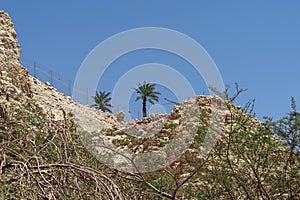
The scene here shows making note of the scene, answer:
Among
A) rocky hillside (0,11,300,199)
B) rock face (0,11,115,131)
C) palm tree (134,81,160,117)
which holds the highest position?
palm tree (134,81,160,117)

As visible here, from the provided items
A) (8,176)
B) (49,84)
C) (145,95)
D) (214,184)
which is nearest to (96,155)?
(214,184)

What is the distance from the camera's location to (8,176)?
386 centimetres

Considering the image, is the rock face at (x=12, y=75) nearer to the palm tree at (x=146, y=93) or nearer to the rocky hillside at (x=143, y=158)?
the rocky hillside at (x=143, y=158)

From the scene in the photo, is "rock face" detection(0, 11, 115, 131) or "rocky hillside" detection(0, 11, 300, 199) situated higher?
"rock face" detection(0, 11, 115, 131)

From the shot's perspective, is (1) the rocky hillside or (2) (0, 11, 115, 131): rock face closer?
(1) the rocky hillside

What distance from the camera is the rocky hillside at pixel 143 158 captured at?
11.8 ft

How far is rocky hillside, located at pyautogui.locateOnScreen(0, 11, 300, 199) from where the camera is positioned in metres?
3.60

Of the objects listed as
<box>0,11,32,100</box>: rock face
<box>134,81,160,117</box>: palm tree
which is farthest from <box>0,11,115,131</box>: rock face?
<box>134,81,160,117</box>: palm tree

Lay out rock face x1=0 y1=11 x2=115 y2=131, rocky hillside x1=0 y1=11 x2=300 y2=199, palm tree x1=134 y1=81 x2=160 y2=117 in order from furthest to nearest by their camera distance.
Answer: palm tree x1=134 y1=81 x2=160 y2=117
rock face x1=0 y1=11 x2=115 y2=131
rocky hillside x1=0 y1=11 x2=300 y2=199

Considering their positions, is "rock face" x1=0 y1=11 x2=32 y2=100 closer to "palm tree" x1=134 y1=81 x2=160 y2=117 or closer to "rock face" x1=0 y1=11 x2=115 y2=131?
"rock face" x1=0 y1=11 x2=115 y2=131

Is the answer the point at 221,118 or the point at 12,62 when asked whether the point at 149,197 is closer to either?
the point at 221,118

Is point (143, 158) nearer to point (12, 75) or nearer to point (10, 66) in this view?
point (12, 75)

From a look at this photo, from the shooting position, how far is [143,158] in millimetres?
8703

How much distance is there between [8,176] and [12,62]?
26.7 ft
